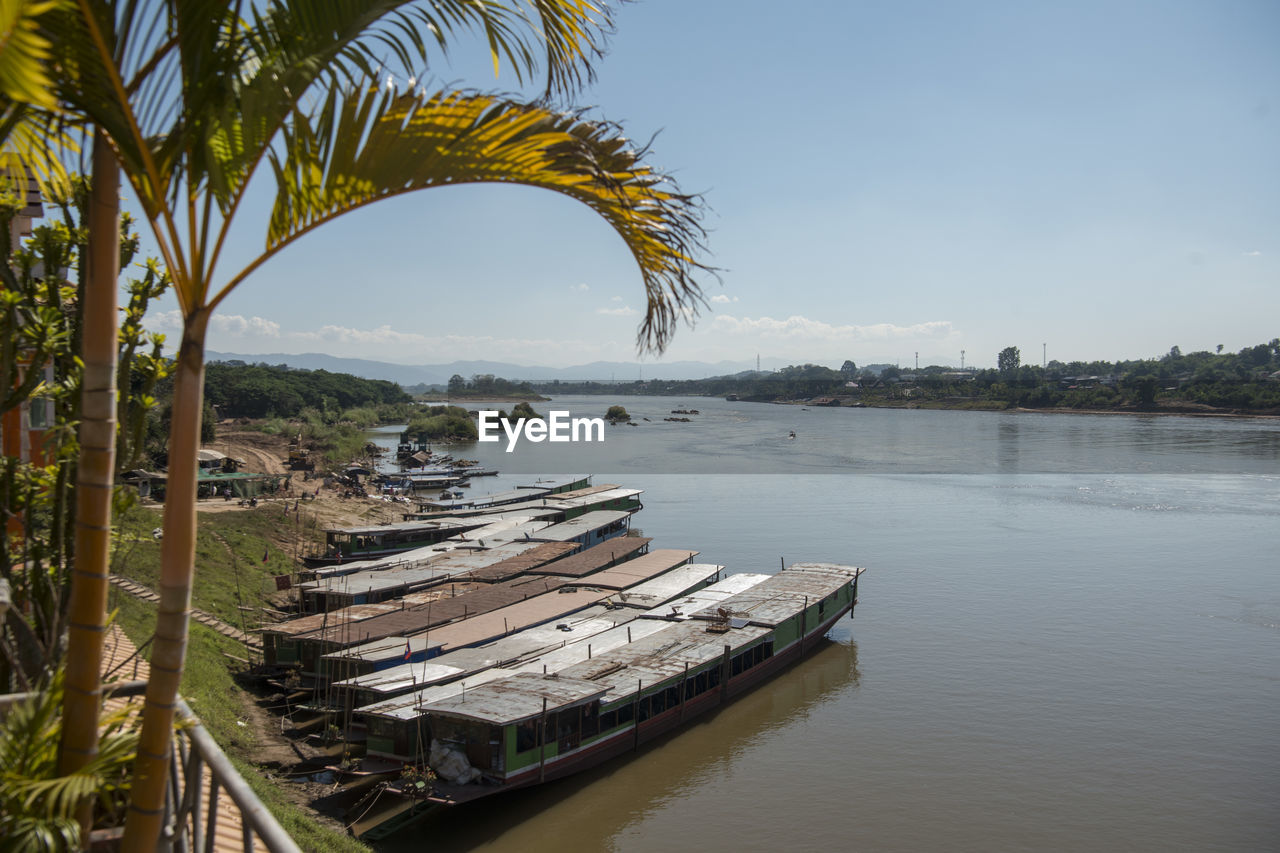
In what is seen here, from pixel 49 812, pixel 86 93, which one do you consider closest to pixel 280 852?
pixel 49 812

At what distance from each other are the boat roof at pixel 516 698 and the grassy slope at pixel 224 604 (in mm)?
2600

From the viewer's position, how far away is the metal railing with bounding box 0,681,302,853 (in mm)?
3203

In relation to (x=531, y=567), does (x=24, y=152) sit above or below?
above

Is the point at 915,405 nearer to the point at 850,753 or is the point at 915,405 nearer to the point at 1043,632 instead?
the point at 1043,632

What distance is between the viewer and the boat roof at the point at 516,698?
14.6m

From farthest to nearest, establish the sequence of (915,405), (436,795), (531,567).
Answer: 1. (915,405)
2. (531,567)
3. (436,795)

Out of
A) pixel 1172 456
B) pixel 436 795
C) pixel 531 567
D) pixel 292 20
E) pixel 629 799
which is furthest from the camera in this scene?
pixel 1172 456

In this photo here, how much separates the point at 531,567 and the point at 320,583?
6983mm

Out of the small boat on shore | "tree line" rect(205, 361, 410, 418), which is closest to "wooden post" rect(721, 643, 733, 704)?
the small boat on shore

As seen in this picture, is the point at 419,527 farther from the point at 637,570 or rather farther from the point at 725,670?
the point at 725,670

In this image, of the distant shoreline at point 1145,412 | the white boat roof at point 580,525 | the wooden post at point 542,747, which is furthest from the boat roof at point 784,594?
the distant shoreline at point 1145,412

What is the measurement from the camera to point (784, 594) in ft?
80.5

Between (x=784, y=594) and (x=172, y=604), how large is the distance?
2261 cm

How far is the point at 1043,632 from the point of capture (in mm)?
25469
